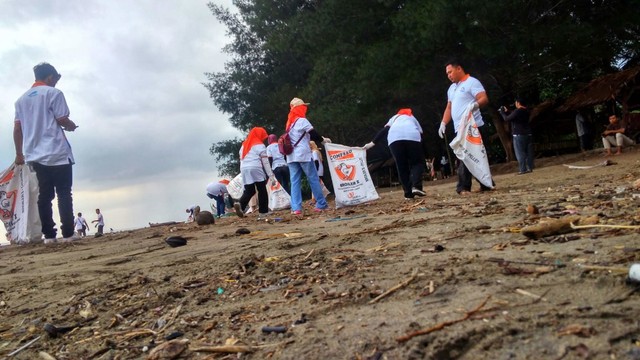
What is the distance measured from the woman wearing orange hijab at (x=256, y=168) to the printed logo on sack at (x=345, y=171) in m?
2.20

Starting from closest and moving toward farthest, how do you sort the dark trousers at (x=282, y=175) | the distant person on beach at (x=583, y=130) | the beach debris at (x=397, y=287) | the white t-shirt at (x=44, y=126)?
the beach debris at (x=397, y=287) < the white t-shirt at (x=44, y=126) < the dark trousers at (x=282, y=175) < the distant person on beach at (x=583, y=130)

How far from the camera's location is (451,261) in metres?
2.53

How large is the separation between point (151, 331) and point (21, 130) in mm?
5702

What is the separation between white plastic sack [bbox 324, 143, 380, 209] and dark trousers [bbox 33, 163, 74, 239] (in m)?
3.51

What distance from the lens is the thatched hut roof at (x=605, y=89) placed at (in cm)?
1692

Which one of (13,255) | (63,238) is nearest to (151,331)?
(13,255)

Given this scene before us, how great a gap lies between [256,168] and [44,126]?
3.77m

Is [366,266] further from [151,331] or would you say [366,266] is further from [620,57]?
[620,57]

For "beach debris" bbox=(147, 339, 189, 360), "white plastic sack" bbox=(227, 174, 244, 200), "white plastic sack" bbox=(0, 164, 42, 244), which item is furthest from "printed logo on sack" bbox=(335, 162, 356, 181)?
"white plastic sack" bbox=(227, 174, 244, 200)

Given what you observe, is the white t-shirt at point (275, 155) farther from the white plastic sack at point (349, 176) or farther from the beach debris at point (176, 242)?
the beach debris at point (176, 242)

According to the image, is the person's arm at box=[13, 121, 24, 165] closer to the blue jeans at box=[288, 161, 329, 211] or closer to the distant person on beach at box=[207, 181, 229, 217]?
the blue jeans at box=[288, 161, 329, 211]

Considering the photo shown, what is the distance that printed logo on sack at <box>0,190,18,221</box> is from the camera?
24.6 feet

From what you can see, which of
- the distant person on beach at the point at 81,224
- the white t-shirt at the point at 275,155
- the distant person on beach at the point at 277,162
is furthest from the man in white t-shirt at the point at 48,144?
the distant person on beach at the point at 81,224

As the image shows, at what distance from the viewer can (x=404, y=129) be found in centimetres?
759
